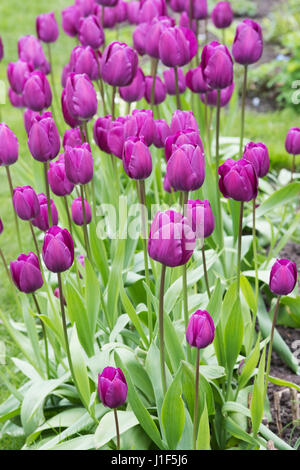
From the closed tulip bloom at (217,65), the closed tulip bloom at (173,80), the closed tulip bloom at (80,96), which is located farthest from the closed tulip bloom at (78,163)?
the closed tulip bloom at (173,80)

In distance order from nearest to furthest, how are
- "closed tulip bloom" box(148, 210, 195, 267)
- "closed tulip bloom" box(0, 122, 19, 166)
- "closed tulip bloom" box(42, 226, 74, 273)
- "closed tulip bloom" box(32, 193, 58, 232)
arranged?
"closed tulip bloom" box(148, 210, 195, 267) → "closed tulip bloom" box(42, 226, 74, 273) → "closed tulip bloom" box(0, 122, 19, 166) → "closed tulip bloom" box(32, 193, 58, 232)

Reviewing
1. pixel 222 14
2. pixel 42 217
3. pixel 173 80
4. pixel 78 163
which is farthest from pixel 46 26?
pixel 78 163

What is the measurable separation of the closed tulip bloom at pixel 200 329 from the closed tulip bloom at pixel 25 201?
0.57m

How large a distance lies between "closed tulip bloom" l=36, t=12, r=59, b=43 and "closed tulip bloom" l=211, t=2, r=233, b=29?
0.64 metres

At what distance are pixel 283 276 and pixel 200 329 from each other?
0.93 ft

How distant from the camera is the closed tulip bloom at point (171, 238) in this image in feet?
4.66

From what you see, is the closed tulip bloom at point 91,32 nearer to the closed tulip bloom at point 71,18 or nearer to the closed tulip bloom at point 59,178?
the closed tulip bloom at point 71,18

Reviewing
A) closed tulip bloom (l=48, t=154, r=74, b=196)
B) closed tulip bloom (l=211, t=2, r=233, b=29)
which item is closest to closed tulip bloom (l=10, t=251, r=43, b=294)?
closed tulip bloom (l=48, t=154, r=74, b=196)

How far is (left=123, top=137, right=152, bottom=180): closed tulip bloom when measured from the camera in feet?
5.45

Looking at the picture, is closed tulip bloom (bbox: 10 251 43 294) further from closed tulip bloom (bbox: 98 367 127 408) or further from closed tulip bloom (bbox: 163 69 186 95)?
closed tulip bloom (bbox: 163 69 186 95)

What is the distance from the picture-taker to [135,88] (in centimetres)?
226

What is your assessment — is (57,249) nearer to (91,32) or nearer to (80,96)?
(80,96)

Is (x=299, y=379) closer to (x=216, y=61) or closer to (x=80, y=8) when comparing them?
(x=216, y=61)
